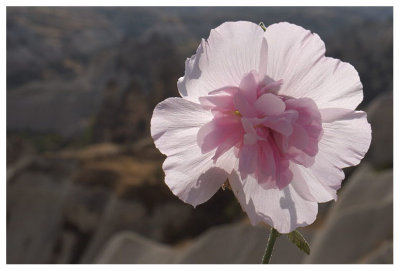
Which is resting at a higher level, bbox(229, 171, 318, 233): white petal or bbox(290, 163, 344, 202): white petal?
bbox(290, 163, 344, 202): white petal

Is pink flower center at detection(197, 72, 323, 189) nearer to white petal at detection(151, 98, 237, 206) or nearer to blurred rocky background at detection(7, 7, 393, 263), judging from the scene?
white petal at detection(151, 98, 237, 206)

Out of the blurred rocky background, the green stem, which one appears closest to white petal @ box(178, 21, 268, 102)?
the green stem

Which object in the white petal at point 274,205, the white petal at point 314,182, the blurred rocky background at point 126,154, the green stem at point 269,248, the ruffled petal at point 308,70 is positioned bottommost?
the blurred rocky background at point 126,154

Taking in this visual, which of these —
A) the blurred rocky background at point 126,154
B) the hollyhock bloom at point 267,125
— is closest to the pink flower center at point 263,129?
the hollyhock bloom at point 267,125

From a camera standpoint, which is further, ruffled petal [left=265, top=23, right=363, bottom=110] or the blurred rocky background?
the blurred rocky background

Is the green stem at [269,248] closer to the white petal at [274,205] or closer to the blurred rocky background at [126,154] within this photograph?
the white petal at [274,205]

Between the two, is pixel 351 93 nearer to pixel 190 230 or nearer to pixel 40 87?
pixel 190 230

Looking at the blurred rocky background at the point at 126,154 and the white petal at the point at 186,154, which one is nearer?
the white petal at the point at 186,154
